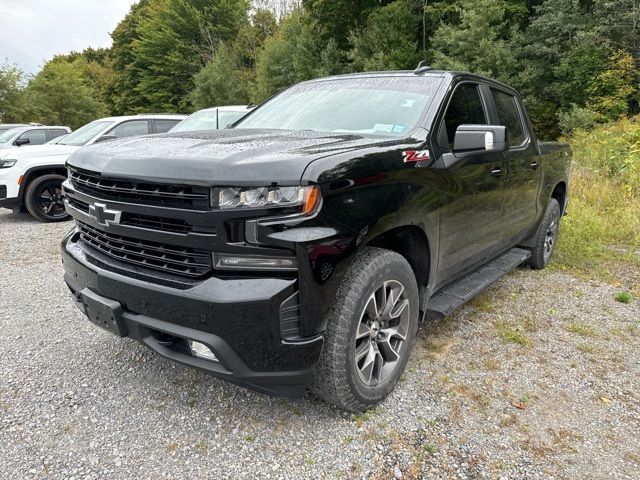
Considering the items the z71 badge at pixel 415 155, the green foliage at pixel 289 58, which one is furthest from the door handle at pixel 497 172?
the green foliage at pixel 289 58

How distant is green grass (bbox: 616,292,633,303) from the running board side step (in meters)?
0.88

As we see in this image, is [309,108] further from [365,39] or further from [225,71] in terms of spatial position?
[225,71]

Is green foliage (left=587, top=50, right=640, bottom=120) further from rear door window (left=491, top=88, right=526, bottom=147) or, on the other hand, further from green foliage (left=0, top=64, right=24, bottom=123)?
green foliage (left=0, top=64, right=24, bottom=123)

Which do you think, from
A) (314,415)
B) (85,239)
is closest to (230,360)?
(314,415)

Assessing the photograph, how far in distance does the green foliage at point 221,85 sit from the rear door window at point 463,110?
1410 inches

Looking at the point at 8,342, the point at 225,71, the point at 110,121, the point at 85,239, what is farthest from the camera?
the point at 225,71

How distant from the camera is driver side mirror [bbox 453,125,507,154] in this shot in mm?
2695

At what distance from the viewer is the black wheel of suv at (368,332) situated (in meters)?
2.12

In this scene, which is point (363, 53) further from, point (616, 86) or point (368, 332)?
point (368, 332)

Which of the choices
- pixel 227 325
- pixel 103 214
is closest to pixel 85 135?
pixel 103 214

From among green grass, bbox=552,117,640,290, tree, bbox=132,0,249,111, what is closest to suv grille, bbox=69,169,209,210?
green grass, bbox=552,117,640,290

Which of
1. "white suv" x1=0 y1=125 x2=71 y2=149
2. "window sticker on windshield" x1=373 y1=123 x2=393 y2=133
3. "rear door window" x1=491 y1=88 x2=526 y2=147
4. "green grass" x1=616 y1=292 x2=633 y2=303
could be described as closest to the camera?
"window sticker on windshield" x1=373 y1=123 x2=393 y2=133

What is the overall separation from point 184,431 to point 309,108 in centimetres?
222

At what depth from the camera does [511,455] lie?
2.17 meters
